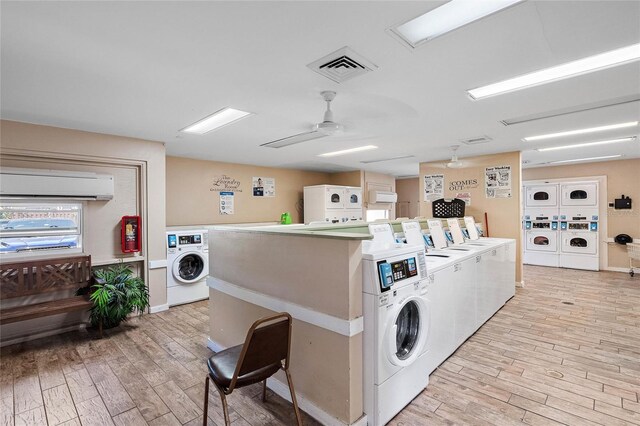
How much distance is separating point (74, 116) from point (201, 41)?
2.30 meters

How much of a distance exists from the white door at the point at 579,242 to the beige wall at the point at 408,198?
385 centimetres

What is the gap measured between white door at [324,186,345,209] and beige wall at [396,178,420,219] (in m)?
3.76

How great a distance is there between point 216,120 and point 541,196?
7500 millimetres

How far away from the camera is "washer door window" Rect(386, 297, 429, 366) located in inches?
84.2

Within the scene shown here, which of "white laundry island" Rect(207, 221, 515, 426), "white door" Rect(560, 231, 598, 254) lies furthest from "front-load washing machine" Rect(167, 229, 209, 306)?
"white door" Rect(560, 231, 598, 254)

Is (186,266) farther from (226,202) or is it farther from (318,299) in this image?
(318,299)

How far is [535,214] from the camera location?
7.38 metres

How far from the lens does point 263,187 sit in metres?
6.80

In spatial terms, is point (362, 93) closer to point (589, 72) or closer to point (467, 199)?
point (589, 72)

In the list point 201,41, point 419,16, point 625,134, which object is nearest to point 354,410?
point 419,16

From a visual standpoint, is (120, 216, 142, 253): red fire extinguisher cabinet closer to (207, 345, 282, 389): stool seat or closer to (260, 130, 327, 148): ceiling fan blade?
(260, 130, 327, 148): ceiling fan blade

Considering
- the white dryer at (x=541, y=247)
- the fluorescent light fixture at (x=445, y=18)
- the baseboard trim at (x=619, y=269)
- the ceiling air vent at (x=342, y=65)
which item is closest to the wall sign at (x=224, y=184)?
the ceiling air vent at (x=342, y=65)

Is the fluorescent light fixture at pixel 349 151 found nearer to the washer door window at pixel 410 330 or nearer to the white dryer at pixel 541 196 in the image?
the washer door window at pixel 410 330

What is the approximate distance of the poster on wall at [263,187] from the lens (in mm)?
6645
